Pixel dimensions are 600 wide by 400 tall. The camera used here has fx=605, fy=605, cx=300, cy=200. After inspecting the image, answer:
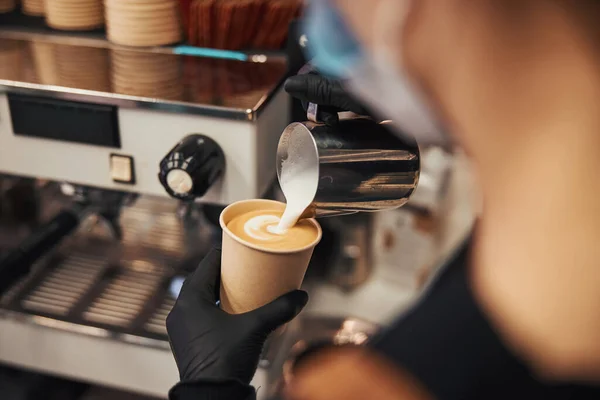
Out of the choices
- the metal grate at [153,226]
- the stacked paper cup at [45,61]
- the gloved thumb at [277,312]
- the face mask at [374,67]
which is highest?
the face mask at [374,67]

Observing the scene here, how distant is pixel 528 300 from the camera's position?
346mm

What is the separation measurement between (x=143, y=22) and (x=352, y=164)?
65cm

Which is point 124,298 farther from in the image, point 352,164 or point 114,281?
point 352,164

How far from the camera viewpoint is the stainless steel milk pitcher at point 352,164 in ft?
2.09

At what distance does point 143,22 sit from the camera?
1109 mm

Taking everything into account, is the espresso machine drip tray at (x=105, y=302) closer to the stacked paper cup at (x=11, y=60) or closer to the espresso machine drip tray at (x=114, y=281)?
the espresso machine drip tray at (x=114, y=281)

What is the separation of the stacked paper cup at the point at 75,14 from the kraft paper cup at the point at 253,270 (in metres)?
0.69

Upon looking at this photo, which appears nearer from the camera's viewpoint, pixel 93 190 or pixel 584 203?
pixel 584 203

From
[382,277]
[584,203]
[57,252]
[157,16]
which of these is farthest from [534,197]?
[382,277]

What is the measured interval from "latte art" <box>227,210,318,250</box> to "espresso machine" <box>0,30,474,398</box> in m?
0.21

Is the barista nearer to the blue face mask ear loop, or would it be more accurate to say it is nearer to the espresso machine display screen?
the blue face mask ear loop

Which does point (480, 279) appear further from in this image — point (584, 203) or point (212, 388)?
point (212, 388)

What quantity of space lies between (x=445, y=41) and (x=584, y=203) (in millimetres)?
118

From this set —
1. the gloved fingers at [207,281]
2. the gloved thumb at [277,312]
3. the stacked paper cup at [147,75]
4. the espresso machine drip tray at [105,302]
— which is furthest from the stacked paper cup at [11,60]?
the gloved thumb at [277,312]
